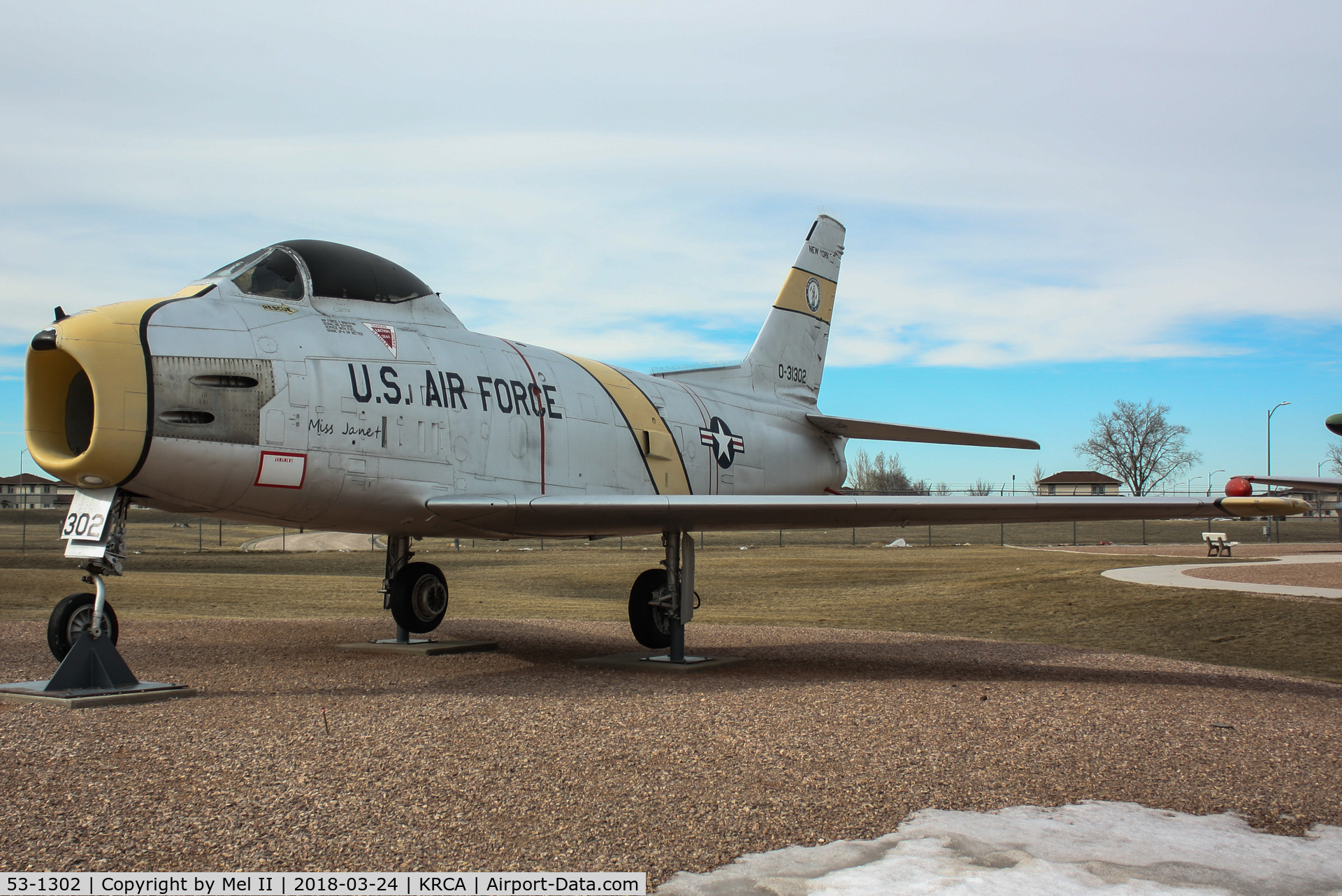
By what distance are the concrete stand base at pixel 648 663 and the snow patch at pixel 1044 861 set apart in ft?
17.1

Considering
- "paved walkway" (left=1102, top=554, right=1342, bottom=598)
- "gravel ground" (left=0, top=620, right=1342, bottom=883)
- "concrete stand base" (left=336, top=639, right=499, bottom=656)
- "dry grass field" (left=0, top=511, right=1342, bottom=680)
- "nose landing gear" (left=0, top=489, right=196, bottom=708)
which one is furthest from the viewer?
"paved walkway" (left=1102, top=554, right=1342, bottom=598)

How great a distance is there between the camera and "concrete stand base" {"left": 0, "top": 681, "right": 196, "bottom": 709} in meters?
6.94

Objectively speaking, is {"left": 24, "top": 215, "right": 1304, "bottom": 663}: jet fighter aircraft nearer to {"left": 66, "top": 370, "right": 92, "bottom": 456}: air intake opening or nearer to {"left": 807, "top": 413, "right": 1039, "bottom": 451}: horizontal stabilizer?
{"left": 66, "top": 370, "right": 92, "bottom": 456}: air intake opening

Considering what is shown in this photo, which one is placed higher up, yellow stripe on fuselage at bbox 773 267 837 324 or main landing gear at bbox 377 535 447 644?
yellow stripe on fuselage at bbox 773 267 837 324

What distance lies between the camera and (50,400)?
7738 mm

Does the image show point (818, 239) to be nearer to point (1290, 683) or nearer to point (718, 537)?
point (1290, 683)

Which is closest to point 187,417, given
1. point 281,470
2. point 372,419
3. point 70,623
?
point 281,470

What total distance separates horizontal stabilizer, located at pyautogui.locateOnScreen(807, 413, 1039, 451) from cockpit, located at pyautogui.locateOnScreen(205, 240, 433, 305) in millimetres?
7035

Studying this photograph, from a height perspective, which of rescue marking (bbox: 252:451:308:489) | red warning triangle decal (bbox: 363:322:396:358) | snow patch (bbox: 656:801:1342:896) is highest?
red warning triangle decal (bbox: 363:322:396:358)

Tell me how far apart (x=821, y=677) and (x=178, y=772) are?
18.5 feet

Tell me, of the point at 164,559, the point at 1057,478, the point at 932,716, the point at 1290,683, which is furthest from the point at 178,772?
the point at 1057,478

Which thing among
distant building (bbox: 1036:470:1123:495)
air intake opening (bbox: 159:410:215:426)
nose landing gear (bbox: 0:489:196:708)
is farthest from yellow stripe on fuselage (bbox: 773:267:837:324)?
distant building (bbox: 1036:470:1123:495)

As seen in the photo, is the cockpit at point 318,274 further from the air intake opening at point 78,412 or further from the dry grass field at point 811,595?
the dry grass field at point 811,595
